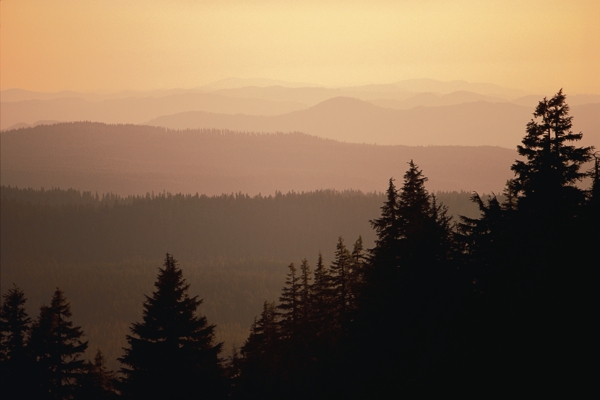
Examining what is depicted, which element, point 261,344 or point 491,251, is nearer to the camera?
point 491,251

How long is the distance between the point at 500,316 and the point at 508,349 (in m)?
0.98

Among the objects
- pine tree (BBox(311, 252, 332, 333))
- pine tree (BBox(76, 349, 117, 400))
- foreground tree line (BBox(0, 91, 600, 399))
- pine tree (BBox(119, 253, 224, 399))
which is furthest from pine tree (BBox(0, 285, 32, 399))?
pine tree (BBox(311, 252, 332, 333))

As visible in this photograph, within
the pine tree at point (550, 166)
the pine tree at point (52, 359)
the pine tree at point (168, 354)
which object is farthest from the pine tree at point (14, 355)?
the pine tree at point (550, 166)

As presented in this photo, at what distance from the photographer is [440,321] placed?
58.0 feet

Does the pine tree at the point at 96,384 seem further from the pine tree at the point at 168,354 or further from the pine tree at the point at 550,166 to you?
the pine tree at the point at 550,166

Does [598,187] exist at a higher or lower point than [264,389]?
higher

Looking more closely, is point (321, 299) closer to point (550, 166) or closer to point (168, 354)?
point (168, 354)

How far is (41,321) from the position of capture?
32594 millimetres

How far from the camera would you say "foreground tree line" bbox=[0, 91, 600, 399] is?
14.4 metres

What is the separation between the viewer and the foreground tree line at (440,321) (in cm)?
1439

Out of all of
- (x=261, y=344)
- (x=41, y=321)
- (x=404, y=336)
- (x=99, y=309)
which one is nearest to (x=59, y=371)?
(x=41, y=321)

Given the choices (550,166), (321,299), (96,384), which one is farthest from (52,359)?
(550,166)

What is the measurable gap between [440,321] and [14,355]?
2254 cm

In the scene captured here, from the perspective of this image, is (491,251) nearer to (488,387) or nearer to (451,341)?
(451,341)
